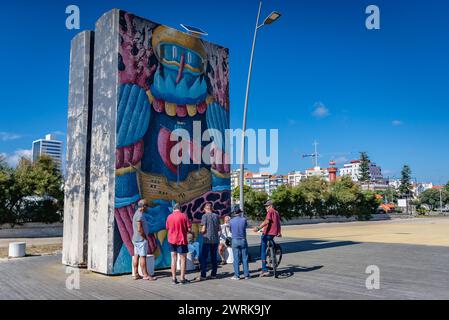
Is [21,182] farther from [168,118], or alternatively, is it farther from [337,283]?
[337,283]

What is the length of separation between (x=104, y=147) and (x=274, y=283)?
19.9ft

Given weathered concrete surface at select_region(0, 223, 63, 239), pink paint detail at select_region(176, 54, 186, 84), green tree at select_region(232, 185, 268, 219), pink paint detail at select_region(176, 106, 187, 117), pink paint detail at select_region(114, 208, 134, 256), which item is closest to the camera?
pink paint detail at select_region(114, 208, 134, 256)

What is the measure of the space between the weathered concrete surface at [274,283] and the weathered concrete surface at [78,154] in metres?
0.89

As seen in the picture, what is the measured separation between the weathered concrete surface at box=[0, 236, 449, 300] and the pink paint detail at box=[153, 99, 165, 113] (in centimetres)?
490

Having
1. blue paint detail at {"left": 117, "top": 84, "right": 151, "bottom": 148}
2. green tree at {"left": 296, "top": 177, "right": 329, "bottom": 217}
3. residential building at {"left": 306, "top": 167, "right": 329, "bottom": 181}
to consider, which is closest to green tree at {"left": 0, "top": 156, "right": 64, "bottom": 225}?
blue paint detail at {"left": 117, "top": 84, "right": 151, "bottom": 148}

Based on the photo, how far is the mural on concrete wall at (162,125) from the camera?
11367mm

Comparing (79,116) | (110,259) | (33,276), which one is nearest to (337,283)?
(110,259)

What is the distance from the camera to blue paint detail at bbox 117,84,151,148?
11359 mm

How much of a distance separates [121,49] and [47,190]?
17.3m

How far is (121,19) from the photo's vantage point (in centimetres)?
1163

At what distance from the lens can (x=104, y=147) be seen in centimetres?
1156

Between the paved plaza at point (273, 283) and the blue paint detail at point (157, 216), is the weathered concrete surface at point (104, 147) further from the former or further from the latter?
the blue paint detail at point (157, 216)

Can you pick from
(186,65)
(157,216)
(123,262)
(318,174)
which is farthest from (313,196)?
(123,262)

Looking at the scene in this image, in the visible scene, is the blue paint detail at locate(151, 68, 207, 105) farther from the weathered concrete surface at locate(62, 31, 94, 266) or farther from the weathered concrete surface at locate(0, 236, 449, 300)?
the weathered concrete surface at locate(0, 236, 449, 300)
